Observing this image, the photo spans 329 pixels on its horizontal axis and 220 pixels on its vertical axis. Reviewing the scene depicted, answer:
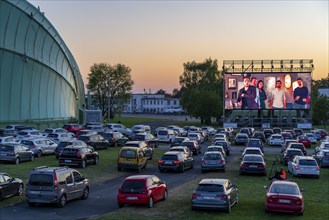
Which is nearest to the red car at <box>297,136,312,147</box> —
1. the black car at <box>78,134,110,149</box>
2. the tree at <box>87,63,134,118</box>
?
the black car at <box>78,134,110,149</box>

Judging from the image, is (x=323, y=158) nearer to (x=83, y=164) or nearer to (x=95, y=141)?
(x=83, y=164)

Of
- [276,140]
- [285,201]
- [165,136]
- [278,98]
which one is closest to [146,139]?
[165,136]

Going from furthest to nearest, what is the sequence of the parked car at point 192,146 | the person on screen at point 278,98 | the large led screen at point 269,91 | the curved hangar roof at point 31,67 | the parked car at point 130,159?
1. the person on screen at point 278,98
2. the large led screen at point 269,91
3. the curved hangar roof at point 31,67
4. the parked car at point 192,146
5. the parked car at point 130,159

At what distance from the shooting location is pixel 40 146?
40531 millimetres

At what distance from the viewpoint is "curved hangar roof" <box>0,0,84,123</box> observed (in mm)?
63781

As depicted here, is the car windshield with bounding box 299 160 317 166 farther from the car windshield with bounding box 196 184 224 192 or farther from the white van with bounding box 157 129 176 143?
the white van with bounding box 157 129 176 143

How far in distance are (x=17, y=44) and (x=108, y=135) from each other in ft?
71.1

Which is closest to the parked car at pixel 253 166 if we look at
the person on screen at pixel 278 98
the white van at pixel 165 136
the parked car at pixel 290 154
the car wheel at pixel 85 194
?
the parked car at pixel 290 154

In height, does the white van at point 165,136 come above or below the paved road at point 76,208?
above

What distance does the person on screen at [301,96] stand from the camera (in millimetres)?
89438

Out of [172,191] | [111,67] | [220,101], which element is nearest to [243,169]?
[172,191]

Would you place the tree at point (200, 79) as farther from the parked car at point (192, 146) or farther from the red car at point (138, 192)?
the red car at point (138, 192)

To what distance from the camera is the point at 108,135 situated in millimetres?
52719

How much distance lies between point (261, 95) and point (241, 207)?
231 ft
